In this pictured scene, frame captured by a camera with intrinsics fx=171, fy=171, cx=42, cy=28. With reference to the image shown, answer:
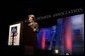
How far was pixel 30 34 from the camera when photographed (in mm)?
4008

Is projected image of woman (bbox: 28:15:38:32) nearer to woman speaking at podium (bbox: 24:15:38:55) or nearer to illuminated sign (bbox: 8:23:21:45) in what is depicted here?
woman speaking at podium (bbox: 24:15:38:55)

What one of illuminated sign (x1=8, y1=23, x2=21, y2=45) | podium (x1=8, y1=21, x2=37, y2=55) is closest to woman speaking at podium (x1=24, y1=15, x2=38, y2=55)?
podium (x1=8, y1=21, x2=37, y2=55)

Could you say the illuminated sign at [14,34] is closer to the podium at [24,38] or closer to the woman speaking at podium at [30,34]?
the podium at [24,38]

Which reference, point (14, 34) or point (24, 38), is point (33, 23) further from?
point (14, 34)

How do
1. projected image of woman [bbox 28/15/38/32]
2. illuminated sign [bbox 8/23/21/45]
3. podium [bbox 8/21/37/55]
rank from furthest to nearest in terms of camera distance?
illuminated sign [bbox 8/23/21/45]
podium [bbox 8/21/37/55]
projected image of woman [bbox 28/15/38/32]

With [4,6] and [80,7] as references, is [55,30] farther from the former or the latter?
[4,6]

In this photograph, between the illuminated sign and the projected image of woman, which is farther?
the illuminated sign

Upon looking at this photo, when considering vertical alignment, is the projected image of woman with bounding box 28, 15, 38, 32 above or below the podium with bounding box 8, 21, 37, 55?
above

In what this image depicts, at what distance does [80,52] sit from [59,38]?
525 millimetres

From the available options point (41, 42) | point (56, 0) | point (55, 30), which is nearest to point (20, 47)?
point (41, 42)

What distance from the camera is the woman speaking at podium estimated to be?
12.8 feet

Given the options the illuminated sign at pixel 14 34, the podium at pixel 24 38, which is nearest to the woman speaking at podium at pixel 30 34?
the podium at pixel 24 38

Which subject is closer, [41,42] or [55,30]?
[55,30]

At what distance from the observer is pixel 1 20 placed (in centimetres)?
491
